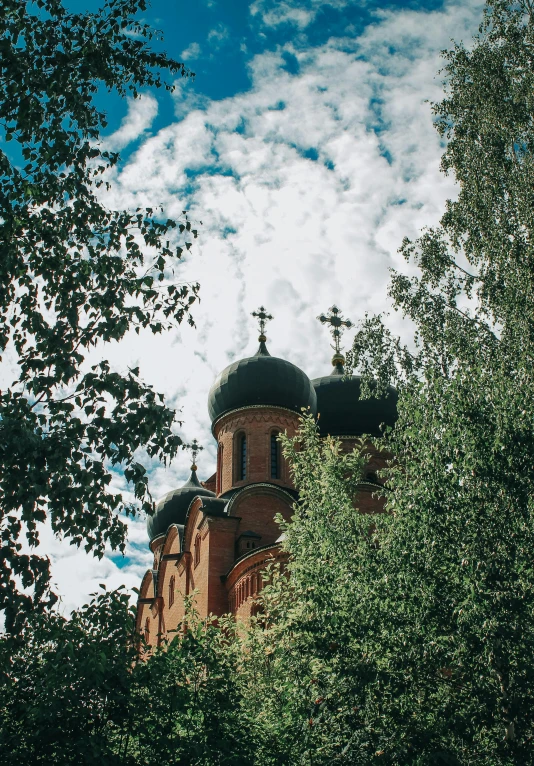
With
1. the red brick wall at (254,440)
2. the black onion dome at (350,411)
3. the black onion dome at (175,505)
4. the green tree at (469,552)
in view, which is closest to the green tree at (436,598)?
the green tree at (469,552)

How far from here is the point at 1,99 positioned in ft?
19.9

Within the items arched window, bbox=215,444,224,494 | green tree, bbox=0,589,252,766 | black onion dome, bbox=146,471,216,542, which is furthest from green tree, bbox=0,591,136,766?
black onion dome, bbox=146,471,216,542

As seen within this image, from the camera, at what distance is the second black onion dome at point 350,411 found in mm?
22609

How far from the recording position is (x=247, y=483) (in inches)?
808

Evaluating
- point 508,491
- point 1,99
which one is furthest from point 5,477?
point 508,491

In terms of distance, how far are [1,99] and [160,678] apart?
14.8 ft

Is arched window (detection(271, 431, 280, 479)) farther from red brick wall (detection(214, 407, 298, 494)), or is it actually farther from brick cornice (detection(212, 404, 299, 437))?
brick cornice (detection(212, 404, 299, 437))

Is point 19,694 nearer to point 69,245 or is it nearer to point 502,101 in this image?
point 69,245

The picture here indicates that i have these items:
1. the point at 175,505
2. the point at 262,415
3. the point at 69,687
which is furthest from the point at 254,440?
the point at 69,687

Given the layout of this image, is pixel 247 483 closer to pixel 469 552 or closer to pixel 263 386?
pixel 263 386

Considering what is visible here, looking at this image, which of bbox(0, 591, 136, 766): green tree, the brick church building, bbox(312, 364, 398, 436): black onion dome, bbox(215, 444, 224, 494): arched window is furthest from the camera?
bbox(312, 364, 398, 436): black onion dome

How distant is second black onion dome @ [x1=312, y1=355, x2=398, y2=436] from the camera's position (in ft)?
74.2

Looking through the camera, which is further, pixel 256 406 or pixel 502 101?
pixel 256 406

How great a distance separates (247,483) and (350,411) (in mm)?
3957
